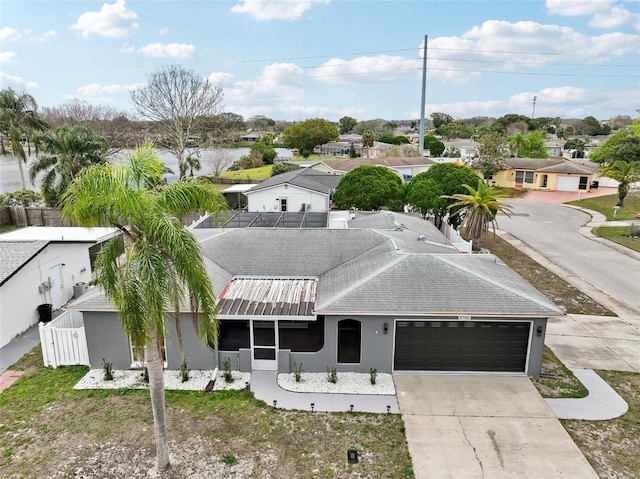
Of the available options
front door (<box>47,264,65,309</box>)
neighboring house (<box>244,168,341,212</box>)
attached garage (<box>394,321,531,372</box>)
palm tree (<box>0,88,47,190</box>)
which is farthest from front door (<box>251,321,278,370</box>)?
palm tree (<box>0,88,47,190</box>)

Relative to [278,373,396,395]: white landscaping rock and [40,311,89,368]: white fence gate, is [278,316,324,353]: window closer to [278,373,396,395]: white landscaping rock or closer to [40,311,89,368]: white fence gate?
[278,373,396,395]: white landscaping rock

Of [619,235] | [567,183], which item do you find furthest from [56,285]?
[567,183]

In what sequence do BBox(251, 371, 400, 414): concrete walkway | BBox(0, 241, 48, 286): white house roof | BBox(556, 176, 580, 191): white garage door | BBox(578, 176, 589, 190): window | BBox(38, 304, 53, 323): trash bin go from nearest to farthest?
1. BBox(251, 371, 400, 414): concrete walkway
2. BBox(0, 241, 48, 286): white house roof
3. BBox(38, 304, 53, 323): trash bin
4. BBox(578, 176, 589, 190): window
5. BBox(556, 176, 580, 191): white garage door

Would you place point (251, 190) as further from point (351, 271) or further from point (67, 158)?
point (351, 271)

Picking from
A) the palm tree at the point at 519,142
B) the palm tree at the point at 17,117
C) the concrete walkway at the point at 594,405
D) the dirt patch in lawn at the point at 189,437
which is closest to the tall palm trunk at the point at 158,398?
the dirt patch in lawn at the point at 189,437

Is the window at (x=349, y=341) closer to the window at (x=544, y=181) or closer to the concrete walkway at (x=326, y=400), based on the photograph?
the concrete walkway at (x=326, y=400)

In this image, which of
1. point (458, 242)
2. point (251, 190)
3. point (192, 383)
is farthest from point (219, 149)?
point (192, 383)
